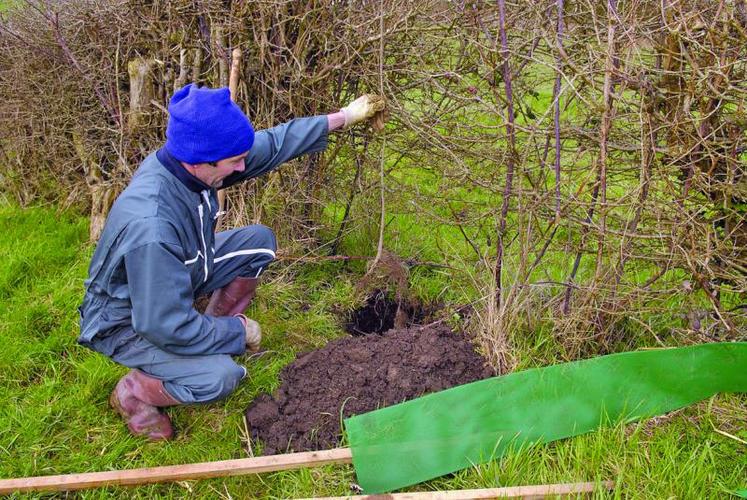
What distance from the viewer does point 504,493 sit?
2.63 m

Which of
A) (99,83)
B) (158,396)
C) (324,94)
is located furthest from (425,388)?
(99,83)

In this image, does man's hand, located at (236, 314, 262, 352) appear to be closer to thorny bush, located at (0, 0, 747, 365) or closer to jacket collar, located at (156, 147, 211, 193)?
jacket collar, located at (156, 147, 211, 193)

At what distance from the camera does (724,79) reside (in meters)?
2.63

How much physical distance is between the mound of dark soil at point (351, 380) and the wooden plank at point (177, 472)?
6.1 inches

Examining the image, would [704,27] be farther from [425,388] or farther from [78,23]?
[78,23]

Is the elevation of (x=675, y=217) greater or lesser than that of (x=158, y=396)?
greater

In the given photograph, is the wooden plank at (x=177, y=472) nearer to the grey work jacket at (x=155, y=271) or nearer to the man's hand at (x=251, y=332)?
the grey work jacket at (x=155, y=271)

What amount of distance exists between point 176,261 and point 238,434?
0.98 meters

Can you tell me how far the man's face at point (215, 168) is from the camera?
277 centimetres

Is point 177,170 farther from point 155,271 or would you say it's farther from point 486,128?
point 486,128

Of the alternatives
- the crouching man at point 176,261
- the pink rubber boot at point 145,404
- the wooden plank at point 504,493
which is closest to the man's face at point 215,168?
the crouching man at point 176,261

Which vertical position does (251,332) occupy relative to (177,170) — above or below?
below

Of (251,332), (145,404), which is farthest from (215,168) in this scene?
(145,404)

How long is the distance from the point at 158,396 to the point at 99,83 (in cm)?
263
